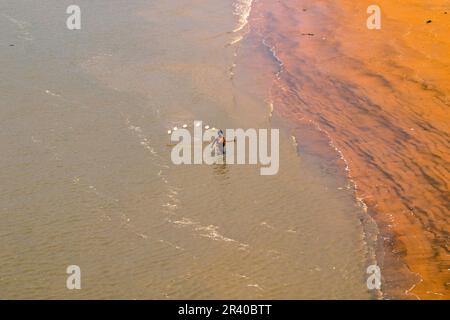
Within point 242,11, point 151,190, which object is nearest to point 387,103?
point 151,190

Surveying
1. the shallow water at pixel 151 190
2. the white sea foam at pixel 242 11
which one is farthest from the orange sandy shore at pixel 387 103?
the shallow water at pixel 151 190

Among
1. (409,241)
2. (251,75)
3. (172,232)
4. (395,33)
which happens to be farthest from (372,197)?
(395,33)

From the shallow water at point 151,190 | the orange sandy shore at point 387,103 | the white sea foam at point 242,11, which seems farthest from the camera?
the white sea foam at point 242,11

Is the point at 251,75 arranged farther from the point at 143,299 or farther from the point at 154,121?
the point at 143,299

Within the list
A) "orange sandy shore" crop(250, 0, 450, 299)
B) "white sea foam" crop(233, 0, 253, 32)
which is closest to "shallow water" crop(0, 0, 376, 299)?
"orange sandy shore" crop(250, 0, 450, 299)

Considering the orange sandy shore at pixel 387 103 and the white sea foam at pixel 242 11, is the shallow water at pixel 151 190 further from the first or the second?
the white sea foam at pixel 242 11

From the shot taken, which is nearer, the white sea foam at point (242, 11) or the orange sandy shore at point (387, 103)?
the orange sandy shore at point (387, 103)
